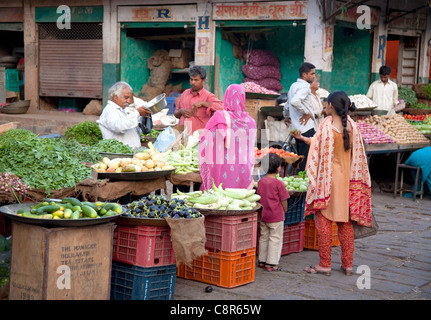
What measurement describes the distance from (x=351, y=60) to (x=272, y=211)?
439 inches

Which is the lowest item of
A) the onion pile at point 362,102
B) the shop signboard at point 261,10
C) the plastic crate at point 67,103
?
the plastic crate at point 67,103

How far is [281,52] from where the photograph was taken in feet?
54.7

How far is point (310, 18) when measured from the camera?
1336 centimetres

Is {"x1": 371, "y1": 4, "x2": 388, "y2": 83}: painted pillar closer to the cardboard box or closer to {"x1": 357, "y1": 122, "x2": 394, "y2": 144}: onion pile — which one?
{"x1": 357, "y1": 122, "x2": 394, "y2": 144}: onion pile

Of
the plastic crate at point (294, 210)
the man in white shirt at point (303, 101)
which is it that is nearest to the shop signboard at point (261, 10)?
the man in white shirt at point (303, 101)

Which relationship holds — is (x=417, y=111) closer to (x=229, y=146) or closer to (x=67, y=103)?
(x=229, y=146)

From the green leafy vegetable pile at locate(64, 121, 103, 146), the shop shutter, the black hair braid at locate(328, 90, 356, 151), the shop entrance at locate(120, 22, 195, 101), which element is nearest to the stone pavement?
the black hair braid at locate(328, 90, 356, 151)

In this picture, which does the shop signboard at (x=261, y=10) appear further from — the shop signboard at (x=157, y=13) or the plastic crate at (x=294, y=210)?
the plastic crate at (x=294, y=210)

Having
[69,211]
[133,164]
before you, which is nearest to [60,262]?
[69,211]

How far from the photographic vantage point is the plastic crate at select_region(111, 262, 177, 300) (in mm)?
4746

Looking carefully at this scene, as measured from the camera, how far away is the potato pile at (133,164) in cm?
596

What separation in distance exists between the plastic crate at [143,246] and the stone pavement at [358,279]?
58 centimetres

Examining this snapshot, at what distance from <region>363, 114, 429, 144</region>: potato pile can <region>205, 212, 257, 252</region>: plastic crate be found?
6586mm
